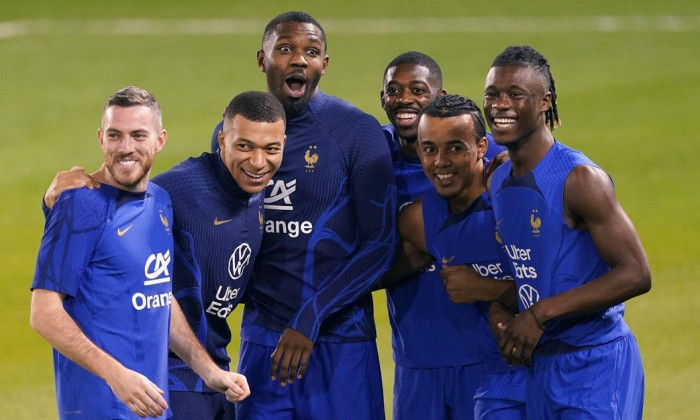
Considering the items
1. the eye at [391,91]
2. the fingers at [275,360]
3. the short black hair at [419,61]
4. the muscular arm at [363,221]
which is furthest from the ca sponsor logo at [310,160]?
the fingers at [275,360]

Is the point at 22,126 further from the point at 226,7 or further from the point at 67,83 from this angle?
the point at 226,7

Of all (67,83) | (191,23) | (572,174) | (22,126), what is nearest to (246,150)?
(572,174)

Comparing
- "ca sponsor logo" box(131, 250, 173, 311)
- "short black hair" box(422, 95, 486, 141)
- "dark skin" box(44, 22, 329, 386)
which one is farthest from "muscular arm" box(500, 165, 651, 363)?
"ca sponsor logo" box(131, 250, 173, 311)

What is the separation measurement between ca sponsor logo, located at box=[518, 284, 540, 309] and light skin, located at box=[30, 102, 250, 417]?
1.42 meters

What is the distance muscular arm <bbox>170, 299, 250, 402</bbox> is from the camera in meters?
6.33

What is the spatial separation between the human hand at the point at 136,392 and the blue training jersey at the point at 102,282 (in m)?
0.15

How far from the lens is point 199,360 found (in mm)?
6449

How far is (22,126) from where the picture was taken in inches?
770

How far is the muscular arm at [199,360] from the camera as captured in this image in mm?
6332


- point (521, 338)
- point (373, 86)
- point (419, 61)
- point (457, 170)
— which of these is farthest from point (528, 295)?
point (373, 86)

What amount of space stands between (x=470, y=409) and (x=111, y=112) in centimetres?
256

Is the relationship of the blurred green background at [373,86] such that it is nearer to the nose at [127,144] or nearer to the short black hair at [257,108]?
the short black hair at [257,108]

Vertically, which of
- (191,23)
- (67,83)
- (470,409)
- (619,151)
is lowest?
(470,409)

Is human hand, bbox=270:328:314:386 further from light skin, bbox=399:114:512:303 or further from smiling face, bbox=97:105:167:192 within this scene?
smiling face, bbox=97:105:167:192
